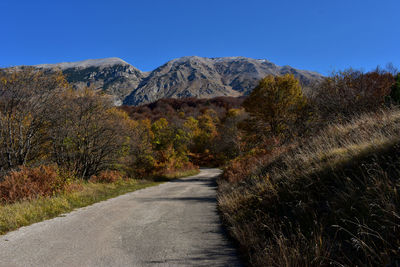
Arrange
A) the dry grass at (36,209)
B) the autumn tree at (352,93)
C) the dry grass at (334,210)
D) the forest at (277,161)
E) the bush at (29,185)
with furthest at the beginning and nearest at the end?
the autumn tree at (352,93)
the bush at (29,185)
the dry grass at (36,209)
the forest at (277,161)
the dry grass at (334,210)

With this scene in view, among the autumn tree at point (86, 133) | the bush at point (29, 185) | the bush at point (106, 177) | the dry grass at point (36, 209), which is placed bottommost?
the bush at point (106, 177)

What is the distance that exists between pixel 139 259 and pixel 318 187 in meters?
4.08

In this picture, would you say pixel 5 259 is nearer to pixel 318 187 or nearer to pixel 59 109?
pixel 318 187

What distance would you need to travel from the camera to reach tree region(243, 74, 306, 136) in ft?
68.3

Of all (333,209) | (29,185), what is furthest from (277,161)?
(29,185)

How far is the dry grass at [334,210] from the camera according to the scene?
287 centimetres

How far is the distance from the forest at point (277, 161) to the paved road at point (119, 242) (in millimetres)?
639

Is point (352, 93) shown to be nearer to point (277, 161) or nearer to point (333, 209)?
point (277, 161)

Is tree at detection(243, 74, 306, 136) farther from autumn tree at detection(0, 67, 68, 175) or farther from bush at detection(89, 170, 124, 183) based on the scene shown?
autumn tree at detection(0, 67, 68, 175)

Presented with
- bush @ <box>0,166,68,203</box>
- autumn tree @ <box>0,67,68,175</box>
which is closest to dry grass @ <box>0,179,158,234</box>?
bush @ <box>0,166,68,203</box>

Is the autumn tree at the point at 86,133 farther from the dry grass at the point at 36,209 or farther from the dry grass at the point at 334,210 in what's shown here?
the dry grass at the point at 334,210

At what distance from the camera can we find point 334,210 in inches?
147

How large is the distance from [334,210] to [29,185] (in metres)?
11.0

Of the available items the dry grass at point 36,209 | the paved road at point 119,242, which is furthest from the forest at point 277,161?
the paved road at point 119,242
